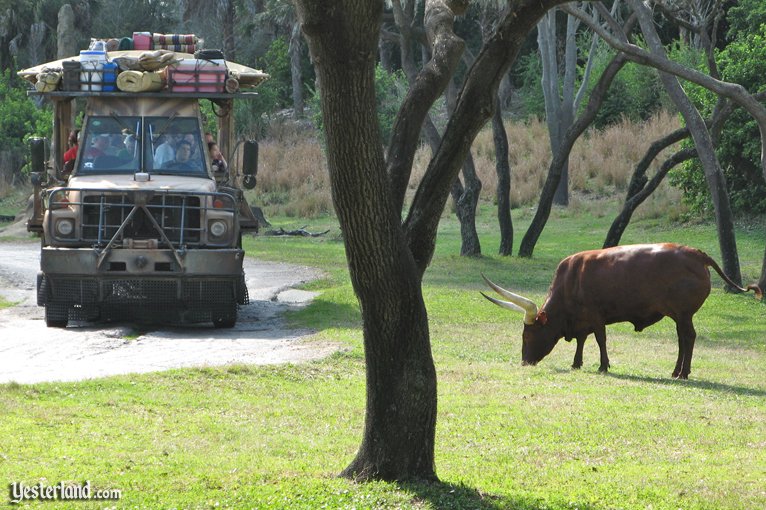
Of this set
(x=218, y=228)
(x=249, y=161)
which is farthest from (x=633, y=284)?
(x=249, y=161)

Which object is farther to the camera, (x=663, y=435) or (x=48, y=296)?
(x=48, y=296)

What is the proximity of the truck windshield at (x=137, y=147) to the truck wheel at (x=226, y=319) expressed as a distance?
2.04 m

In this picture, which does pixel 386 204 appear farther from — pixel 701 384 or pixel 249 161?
pixel 249 161

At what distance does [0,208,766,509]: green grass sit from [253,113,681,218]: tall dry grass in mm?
24098

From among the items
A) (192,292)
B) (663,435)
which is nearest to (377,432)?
(663,435)

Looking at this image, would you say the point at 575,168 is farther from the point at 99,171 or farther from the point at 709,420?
the point at 709,420

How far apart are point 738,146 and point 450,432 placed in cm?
2378

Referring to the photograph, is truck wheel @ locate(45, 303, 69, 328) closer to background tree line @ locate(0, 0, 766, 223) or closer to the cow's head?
the cow's head

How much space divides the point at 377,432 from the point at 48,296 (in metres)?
9.22

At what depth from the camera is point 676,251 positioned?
13.8 meters

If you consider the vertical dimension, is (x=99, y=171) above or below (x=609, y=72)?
below

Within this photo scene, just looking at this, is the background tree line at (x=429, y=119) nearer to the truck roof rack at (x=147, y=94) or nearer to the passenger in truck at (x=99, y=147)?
the truck roof rack at (x=147, y=94)

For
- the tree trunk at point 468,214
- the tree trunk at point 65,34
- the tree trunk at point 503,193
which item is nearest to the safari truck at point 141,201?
the tree trunk at point 468,214

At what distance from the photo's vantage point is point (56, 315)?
1606 cm
